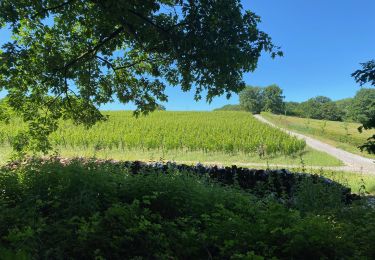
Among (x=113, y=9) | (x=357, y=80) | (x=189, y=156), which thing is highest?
(x=113, y=9)

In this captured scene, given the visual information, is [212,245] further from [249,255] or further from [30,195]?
[30,195]

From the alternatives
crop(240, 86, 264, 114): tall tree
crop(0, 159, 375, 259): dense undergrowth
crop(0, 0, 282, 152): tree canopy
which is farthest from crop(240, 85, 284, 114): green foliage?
crop(0, 159, 375, 259): dense undergrowth

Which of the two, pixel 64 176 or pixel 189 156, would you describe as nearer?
pixel 64 176

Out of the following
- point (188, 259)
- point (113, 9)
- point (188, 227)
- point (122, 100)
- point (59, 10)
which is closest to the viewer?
point (188, 259)

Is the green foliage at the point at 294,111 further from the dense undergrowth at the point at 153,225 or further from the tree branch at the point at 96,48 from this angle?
the dense undergrowth at the point at 153,225

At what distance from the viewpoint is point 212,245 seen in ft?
14.6

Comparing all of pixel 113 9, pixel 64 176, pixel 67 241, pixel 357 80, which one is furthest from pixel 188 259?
pixel 113 9

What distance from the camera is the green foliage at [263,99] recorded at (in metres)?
118

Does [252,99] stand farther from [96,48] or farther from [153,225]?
[153,225]

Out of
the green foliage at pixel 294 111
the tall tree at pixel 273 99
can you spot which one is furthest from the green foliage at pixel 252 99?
the green foliage at pixel 294 111

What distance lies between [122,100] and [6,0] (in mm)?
5333

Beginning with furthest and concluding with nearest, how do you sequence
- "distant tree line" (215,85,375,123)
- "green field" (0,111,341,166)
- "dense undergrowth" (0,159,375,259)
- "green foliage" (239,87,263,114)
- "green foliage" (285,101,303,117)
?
1. "green foliage" (239,87,263,114)
2. "green foliage" (285,101,303,117)
3. "distant tree line" (215,85,375,123)
4. "green field" (0,111,341,166)
5. "dense undergrowth" (0,159,375,259)

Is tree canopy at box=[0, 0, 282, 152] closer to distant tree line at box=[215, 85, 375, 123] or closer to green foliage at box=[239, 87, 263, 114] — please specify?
distant tree line at box=[215, 85, 375, 123]

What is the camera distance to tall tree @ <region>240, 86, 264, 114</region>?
12190 centimetres
